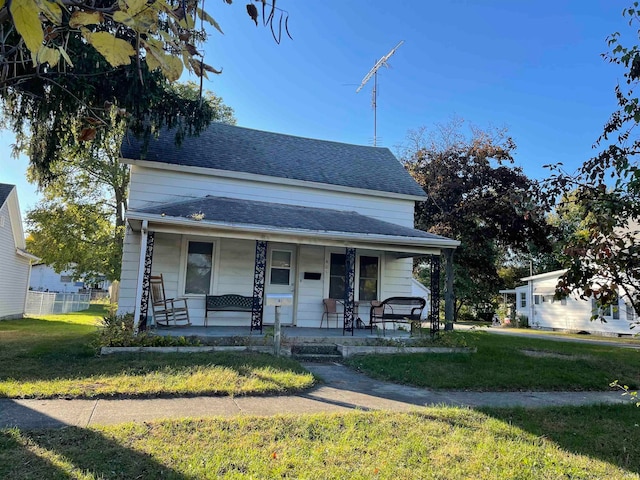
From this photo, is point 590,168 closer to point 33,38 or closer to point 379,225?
point 33,38

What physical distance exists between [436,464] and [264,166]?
10174mm

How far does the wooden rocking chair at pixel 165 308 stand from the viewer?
10000 millimetres

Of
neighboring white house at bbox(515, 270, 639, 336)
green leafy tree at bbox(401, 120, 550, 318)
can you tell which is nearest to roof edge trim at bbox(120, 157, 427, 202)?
green leafy tree at bbox(401, 120, 550, 318)

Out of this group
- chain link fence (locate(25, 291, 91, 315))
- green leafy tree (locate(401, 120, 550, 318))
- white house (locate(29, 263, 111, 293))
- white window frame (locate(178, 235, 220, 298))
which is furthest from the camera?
white house (locate(29, 263, 111, 293))

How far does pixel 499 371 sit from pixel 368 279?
5.34 m

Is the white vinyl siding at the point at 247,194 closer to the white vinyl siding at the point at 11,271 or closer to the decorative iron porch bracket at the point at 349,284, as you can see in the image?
the decorative iron porch bracket at the point at 349,284

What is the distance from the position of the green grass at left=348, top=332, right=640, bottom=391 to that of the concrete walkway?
1.06 feet

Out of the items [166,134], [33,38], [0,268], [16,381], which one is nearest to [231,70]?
[33,38]

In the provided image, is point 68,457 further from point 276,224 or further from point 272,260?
point 272,260

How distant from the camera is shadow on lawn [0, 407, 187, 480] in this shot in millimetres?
3178

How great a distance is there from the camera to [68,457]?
343 cm

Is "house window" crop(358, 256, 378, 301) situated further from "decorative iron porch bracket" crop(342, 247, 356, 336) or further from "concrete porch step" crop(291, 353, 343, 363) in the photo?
"concrete porch step" crop(291, 353, 343, 363)

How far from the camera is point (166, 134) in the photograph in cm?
1232

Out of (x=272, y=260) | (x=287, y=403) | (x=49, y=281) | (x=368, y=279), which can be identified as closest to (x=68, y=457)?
(x=287, y=403)
